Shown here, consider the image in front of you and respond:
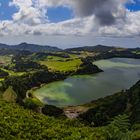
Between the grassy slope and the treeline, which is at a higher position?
the grassy slope

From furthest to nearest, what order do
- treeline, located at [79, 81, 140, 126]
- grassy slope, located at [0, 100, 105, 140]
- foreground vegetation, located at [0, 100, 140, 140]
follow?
1. treeline, located at [79, 81, 140, 126]
2. grassy slope, located at [0, 100, 105, 140]
3. foreground vegetation, located at [0, 100, 140, 140]

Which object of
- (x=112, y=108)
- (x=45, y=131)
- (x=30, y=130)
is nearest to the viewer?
(x=30, y=130)

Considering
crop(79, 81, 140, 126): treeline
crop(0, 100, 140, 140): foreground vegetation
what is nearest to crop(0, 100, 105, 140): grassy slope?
crop(0, 100, 140, 140): foreground vegetation

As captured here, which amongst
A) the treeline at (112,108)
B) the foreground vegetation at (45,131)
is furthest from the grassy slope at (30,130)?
the treeline at (112,108)

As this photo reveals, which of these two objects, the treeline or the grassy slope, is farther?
the treeline

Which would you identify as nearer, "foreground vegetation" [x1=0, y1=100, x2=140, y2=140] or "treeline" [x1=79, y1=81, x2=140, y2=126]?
"foreground vegetation" [x1=0, y1=100, x2=140, y2=140]

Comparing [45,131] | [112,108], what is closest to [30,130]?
[45,131]

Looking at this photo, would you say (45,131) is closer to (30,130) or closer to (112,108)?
(30,130)

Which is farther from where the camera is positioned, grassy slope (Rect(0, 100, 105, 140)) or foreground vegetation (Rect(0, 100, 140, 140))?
grassy slope (Rect(0, 100, 105, 140))

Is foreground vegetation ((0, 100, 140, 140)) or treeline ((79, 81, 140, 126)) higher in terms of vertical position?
foreground vegetation ((0, 100, 140, 140))

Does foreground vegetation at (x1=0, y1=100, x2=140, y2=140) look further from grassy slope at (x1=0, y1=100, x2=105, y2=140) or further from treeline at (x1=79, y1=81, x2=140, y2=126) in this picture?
treeline at (x1=79, y1=81, x2=140, y2=126)

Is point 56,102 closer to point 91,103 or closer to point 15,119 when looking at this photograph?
point 91,103

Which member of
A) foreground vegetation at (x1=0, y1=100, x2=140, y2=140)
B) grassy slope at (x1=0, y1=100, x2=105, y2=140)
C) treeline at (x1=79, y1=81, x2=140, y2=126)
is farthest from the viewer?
treeline at (x1=79, y1=81, x2=140, y2=126)
